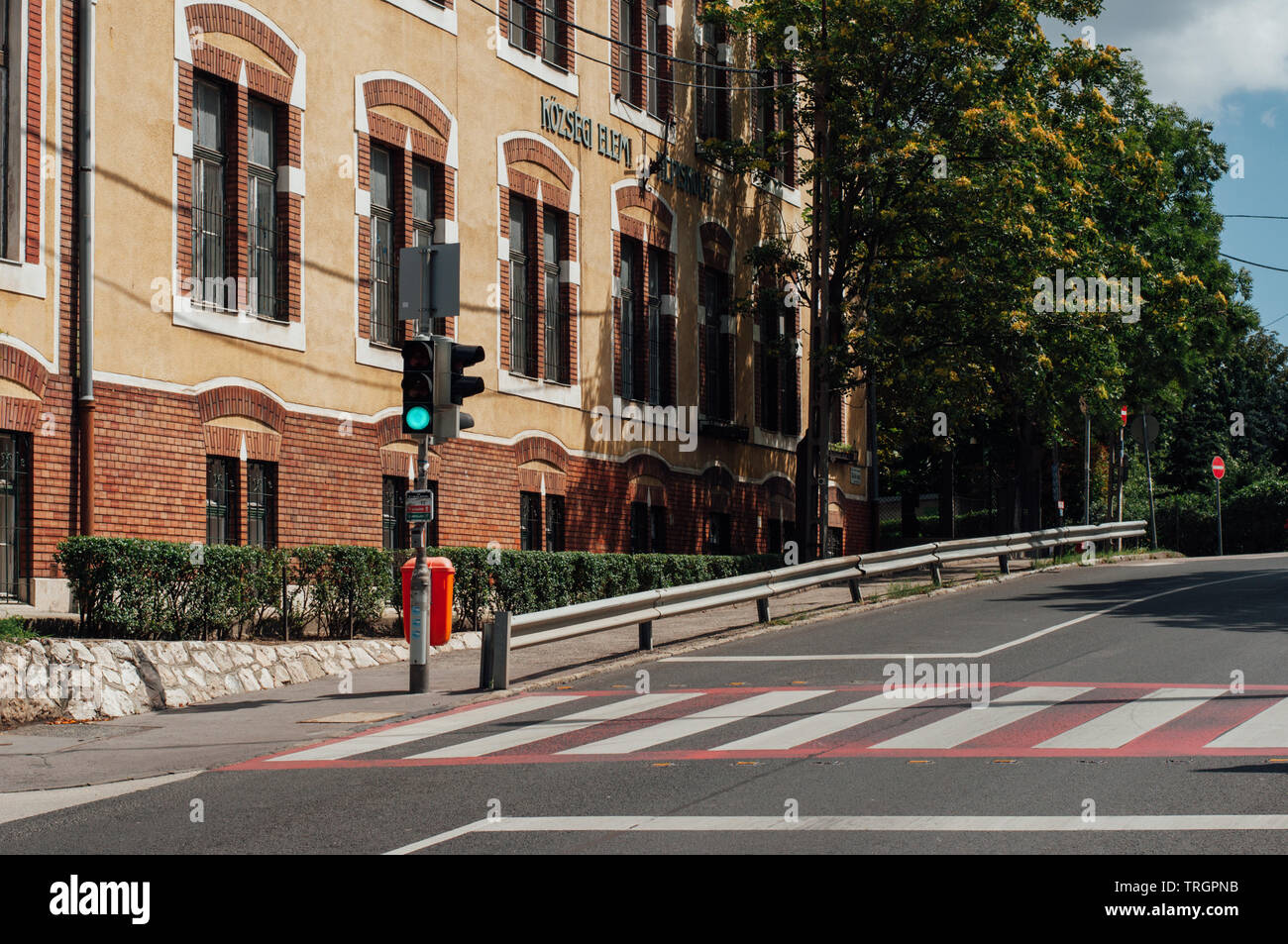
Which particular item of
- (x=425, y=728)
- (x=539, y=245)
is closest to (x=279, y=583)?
(x=425, y=728)

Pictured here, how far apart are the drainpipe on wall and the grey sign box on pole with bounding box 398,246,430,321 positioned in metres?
3.55

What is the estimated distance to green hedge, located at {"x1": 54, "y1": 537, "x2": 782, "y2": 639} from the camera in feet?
48.5

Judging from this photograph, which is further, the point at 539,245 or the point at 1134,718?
the point at 539,245

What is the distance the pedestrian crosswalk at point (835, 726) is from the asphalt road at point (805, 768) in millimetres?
44

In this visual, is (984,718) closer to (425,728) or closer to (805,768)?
(805,768)

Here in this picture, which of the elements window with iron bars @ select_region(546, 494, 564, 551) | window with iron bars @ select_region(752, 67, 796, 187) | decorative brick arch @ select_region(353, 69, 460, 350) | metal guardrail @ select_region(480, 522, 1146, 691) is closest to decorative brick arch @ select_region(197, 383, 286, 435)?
decorative brick arch @ select_region(353, 69, 460, 350)

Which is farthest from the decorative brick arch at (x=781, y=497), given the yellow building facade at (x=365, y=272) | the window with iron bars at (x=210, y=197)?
the window with iron bars at (x=210, y=197)

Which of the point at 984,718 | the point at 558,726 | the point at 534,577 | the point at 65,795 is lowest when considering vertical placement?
the point at 65,795

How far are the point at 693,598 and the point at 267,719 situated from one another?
22.4 feet

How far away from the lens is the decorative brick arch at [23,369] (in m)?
15.7

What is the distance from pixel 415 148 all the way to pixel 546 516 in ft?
21.2

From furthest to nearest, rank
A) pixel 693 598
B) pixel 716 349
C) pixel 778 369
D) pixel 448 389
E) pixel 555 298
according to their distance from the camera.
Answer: pixel 778 369, pixel 716 349, pixel 555 298, pixel 693 598, pixel 448 389

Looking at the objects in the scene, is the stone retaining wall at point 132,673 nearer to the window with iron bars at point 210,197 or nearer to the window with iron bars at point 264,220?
the window with iron bars at point 210,197

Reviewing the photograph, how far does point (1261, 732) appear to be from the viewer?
36.8ft
